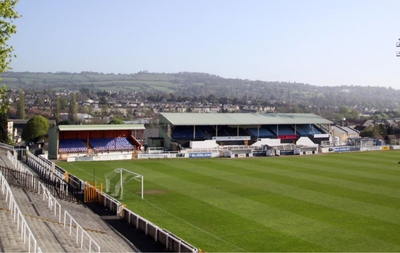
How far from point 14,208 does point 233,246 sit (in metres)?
9.97

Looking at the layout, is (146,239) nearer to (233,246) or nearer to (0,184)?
(233,246)

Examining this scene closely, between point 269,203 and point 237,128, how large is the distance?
41.9 metres

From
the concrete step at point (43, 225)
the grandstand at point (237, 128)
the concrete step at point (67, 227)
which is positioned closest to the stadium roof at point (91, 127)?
the grandstand at point (237, 128)

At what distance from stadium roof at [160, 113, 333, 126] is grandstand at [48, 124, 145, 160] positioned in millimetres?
7994

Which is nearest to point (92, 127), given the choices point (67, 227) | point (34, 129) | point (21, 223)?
point (34, 129)

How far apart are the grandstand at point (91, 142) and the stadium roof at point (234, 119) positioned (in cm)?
799

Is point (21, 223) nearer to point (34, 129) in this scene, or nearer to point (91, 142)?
point (91, 142)

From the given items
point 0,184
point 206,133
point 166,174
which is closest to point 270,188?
point 166,174

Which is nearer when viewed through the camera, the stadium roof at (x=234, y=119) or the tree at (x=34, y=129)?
the stadium roof at (x=234, y=119)

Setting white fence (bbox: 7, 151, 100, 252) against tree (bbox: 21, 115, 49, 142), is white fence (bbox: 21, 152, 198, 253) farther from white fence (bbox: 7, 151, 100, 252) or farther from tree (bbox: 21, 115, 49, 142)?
tree (bbox: 21, 115, 49, 142)

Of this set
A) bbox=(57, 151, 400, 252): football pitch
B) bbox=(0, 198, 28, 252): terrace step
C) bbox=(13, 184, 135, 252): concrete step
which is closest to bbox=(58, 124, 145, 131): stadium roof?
bbox=(57, 151, 400, 252): football pitch

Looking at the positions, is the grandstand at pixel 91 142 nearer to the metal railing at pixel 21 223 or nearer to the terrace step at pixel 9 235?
the metal railing at pixel 21 223

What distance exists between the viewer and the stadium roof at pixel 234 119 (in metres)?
65.8

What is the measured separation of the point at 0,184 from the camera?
998 inches
